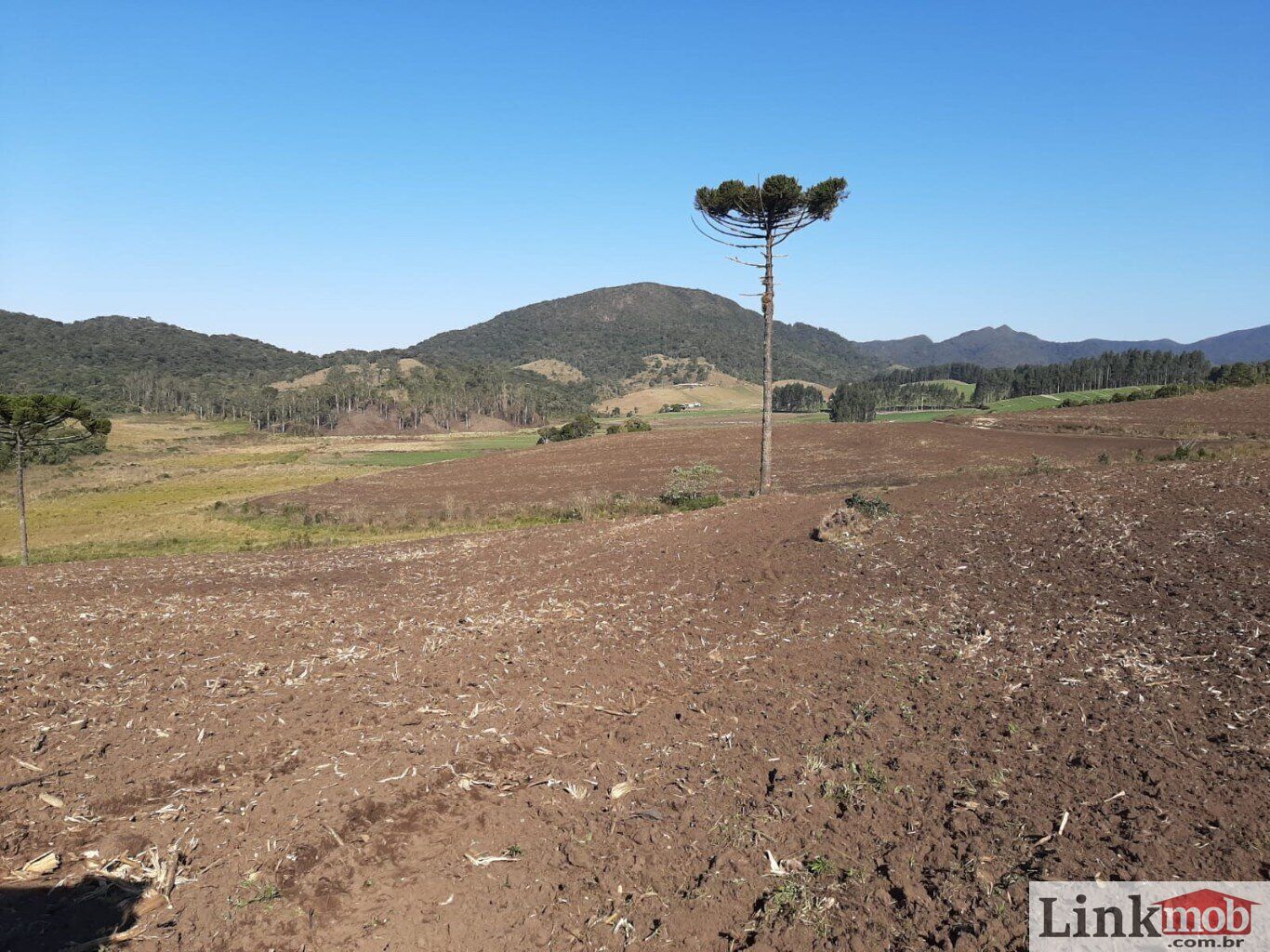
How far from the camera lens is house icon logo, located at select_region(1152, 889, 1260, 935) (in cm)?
455

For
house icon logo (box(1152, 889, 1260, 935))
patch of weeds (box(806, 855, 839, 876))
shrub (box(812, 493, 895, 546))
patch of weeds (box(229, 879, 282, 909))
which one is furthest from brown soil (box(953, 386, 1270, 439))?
patch of weeds (box(229, 879, 282, 909))

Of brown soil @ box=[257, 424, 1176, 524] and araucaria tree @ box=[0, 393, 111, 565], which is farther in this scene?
brown soil @ box=[257, 424, 1176, 524]

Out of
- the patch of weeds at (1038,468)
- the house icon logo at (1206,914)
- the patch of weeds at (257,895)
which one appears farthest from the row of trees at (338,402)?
the house icon logo at (1206,914)

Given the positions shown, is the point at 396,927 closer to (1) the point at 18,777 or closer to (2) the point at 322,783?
(2) the point at 322,783

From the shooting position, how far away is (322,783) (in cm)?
683

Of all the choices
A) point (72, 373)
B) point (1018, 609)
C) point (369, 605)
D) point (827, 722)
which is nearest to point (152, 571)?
point (369, 605)

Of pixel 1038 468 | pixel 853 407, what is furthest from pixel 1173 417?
pixel 853 407

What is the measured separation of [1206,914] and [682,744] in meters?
4.43

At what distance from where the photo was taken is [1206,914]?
463cm

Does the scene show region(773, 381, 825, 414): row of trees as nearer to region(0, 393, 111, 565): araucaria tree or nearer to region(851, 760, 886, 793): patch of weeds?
region(0, 393, 111, 565): araucaria tree

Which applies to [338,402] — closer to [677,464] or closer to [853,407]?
[853,407]

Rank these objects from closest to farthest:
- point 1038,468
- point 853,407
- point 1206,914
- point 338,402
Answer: point 1206,914, point 1038,468, point 853,407, point 338,402

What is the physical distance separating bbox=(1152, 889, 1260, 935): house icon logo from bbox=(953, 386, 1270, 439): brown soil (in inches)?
1633

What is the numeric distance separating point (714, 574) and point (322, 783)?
880cm
